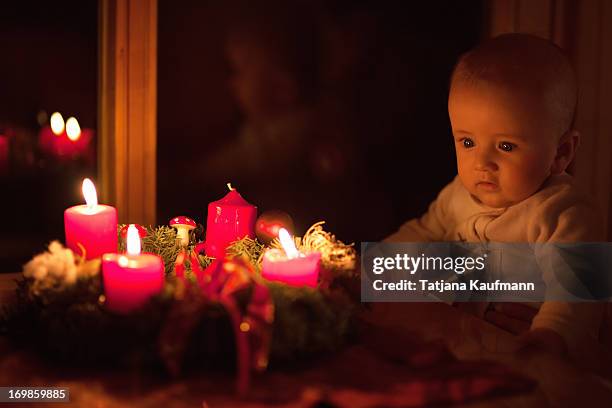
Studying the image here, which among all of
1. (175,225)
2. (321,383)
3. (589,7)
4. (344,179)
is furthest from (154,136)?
(589,7)

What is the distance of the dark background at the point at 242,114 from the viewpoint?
1.66m

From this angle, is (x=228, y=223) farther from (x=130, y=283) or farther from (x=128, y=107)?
(x=128, y=107)

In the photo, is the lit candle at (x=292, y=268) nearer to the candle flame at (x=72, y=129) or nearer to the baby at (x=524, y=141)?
the baby at (x=524, y=141)

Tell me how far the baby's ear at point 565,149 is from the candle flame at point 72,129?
3.40ft

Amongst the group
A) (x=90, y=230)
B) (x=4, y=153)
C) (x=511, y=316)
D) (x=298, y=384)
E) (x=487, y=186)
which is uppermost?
(x=4, y=153)

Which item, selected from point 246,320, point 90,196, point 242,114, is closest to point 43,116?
point 242,114

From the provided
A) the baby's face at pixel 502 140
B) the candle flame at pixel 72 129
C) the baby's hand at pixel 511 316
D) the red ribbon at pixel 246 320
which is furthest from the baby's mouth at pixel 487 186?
the candle flame at pixel 72 129

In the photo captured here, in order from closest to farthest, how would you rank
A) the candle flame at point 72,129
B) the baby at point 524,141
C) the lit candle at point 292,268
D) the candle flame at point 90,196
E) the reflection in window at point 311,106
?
the lit candle at point 292,268, the candle flame at point 90,196, the baby at point 524,141, the candle flame at point 72,129, the reflection in window at point 311,106

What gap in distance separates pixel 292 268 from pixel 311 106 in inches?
37.4

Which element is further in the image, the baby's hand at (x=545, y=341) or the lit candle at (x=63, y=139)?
the lit candle at (x=63, y=139)

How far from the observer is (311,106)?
6.35ft

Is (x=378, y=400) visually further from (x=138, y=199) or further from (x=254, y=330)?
(x=138, y=199)

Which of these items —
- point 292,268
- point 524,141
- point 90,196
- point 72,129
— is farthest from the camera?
point 72,129

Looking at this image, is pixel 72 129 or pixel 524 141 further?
pixel 72 129
